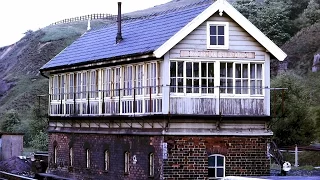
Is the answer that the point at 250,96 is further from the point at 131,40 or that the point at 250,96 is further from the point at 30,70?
the point at 30,70

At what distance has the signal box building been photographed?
2773cm

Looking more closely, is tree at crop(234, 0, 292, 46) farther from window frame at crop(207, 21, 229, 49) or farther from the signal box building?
window frame at crop(207, 21, 229, 49)

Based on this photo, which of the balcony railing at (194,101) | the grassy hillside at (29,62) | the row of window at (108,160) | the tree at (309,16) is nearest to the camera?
the balcony railing at (194,101)

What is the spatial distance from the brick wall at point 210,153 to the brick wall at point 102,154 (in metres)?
0.49

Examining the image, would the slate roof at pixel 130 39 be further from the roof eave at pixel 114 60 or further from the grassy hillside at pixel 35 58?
the grassy hillside at pixel 35 58

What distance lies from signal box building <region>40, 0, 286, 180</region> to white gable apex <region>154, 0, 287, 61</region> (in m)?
0.03

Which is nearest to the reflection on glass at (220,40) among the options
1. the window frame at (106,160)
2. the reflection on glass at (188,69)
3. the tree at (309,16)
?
the reflection on glass at (188,69)

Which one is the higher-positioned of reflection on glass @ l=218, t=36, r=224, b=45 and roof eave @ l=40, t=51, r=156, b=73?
reflection on glass @ l=218, t=36, r=224, b=45

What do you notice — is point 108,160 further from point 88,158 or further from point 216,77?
point 216,77

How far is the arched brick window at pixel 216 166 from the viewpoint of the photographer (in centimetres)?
2816

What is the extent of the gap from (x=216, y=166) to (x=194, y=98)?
2.55 metres

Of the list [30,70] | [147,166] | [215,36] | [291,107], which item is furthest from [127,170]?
[30,70]

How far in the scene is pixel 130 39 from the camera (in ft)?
106

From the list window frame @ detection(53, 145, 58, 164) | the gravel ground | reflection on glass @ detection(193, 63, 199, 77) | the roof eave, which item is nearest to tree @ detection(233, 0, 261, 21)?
window frame @ detection(53, 145, 58, 164)
